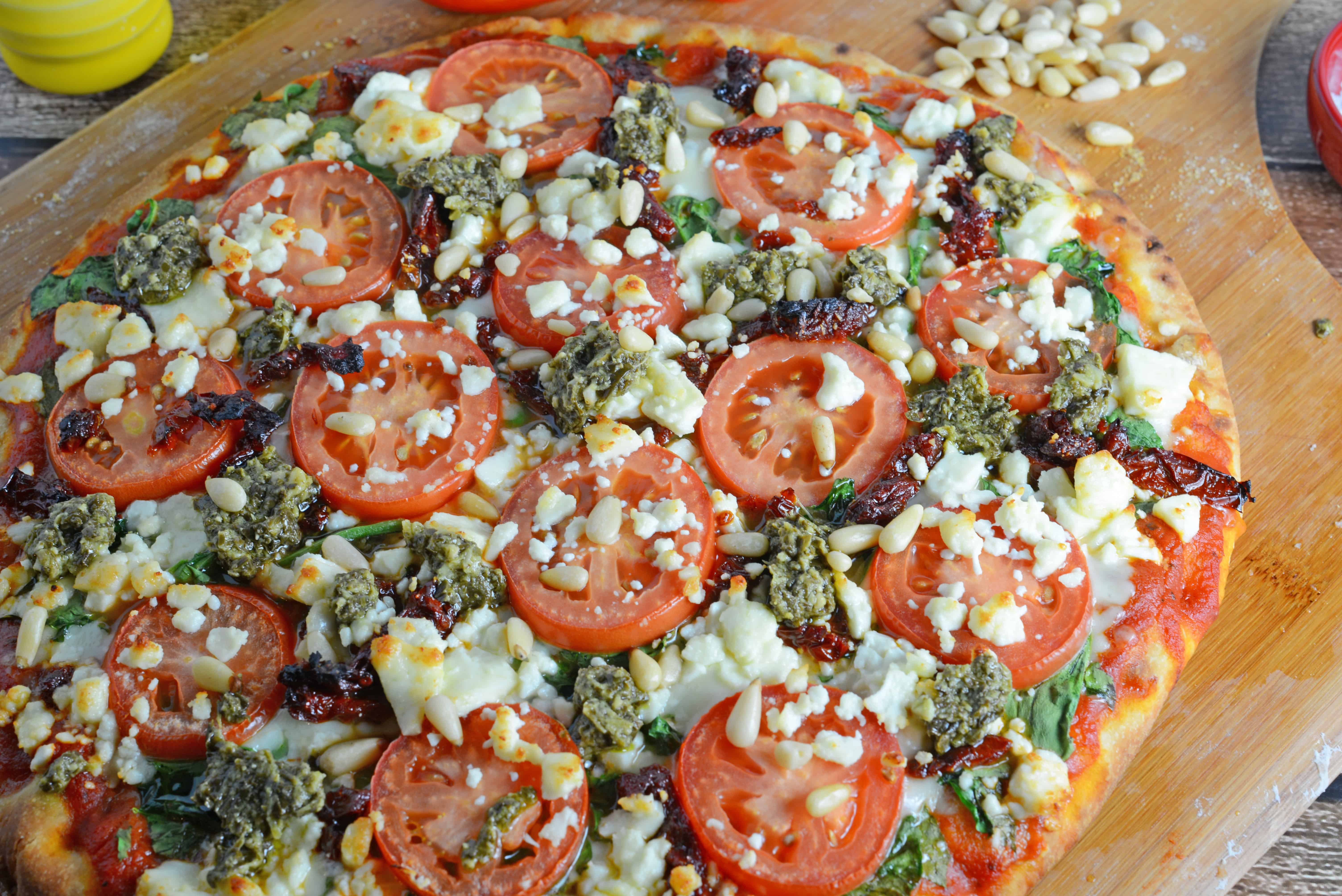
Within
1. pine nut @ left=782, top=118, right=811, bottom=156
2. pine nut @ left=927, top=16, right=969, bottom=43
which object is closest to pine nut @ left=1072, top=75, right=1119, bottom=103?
pine nut @ left=927, top=16, right=969, bottom=43

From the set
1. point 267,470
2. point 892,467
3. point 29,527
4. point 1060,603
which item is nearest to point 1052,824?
point 1060,603

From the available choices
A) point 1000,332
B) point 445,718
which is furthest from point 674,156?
point 445,718

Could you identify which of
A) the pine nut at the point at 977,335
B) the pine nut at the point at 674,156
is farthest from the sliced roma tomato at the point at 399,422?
the pine nut at the point at 977,335

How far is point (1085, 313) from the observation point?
4207 mm

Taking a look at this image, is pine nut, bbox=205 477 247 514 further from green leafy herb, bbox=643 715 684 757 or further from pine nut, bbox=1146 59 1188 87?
pine nut, bbox=1146 59 1188 87

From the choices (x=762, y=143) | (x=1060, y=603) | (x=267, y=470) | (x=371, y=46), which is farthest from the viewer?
(x=371, y=46)

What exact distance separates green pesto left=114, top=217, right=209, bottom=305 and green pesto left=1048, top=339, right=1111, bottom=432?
3194mm

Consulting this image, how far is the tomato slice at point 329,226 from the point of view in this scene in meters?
4.25

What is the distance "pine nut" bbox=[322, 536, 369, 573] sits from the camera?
3.65 meters

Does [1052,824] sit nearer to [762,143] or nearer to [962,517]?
[962,517]

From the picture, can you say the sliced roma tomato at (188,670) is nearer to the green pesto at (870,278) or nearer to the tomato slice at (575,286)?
the tomato slice at (575,286)

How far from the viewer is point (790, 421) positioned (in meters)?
3.89

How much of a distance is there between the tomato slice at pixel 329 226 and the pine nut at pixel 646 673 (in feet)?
5.88

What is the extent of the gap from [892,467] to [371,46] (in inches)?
134
